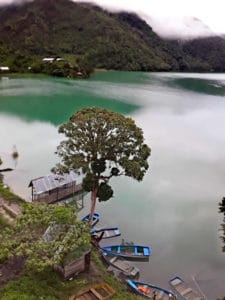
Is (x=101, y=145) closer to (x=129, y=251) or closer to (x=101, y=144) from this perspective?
(x=101, y=144)

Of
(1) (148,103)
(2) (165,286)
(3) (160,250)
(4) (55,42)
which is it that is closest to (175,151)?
(3) (160,250)

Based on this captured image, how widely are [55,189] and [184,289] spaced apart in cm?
1152

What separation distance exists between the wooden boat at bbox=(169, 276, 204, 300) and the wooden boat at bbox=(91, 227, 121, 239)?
469 cm

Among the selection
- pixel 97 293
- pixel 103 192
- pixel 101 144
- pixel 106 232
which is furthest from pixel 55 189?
pixel 97 293

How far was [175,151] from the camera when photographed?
126ft

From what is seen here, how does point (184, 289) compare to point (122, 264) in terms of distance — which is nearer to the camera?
point (184, 289)

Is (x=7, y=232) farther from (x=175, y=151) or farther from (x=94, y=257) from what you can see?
(x=175, y=151)

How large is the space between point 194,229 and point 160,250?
358cm

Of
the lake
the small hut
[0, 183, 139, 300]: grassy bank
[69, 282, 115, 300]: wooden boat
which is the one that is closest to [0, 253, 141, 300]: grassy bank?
[0, 183, 139, 300]: grassy bank

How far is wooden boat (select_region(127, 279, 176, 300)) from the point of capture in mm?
15367

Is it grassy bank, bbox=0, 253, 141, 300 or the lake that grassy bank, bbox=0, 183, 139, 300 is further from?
the lake

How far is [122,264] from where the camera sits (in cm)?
1773

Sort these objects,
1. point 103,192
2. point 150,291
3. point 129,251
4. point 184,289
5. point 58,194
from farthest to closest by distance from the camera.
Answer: point 58,194, point 103,192, point 129,251, point 184,289, point 150,291

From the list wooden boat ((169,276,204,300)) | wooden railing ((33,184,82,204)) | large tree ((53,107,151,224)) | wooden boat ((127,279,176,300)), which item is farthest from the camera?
wooden railing ((33,184,82,204))
